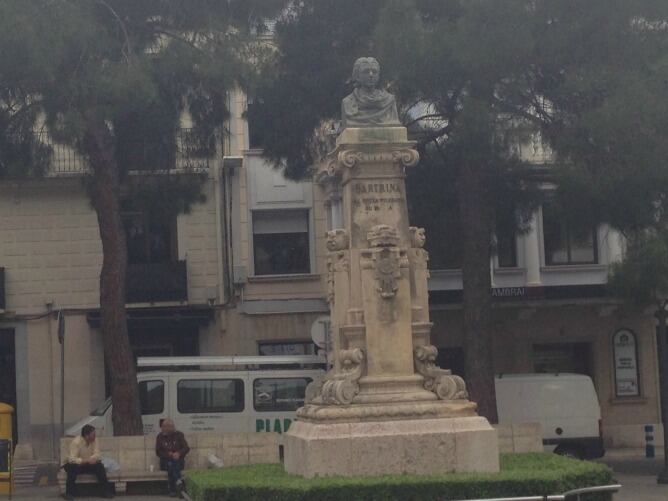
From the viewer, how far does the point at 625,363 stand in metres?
36.1

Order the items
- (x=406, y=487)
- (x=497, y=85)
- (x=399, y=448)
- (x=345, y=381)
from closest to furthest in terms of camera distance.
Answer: (x=406, y=487)
(x=399, y=448)
(x=345, y=381)
(x=497, y=85)

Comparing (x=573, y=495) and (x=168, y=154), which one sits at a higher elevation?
(x=168, y=154)

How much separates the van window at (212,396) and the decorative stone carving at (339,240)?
36.8 ft

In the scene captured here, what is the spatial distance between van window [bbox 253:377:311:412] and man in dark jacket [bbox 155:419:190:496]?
15.6 feet

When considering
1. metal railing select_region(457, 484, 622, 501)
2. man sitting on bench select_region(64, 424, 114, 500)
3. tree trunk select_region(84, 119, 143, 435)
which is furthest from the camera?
tree trunk select_region(84, 119, 143, 435)

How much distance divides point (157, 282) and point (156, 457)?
39.1ft

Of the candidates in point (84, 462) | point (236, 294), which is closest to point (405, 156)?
point (84, 462)

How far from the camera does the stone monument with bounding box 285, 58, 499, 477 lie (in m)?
15.6

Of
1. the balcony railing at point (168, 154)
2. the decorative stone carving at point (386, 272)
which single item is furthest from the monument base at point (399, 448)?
the balcony railing at point (168, 154)

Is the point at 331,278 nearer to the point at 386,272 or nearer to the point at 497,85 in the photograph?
the point at 386,272

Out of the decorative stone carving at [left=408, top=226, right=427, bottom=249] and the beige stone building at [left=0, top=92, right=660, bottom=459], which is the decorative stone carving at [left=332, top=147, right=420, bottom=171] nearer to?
the decorative stone carving at [left=408, top=226, right=427, bottom=249]

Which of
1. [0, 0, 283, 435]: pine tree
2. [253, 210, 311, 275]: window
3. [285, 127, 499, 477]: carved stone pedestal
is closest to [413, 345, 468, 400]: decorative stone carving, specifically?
[285, 127, 499, 477]: carved stone pedestal

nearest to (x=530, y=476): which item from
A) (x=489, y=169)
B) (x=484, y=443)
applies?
(x=484, y=443)

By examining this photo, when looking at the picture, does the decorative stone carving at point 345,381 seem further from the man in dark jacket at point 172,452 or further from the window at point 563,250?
the window at point 563,250
